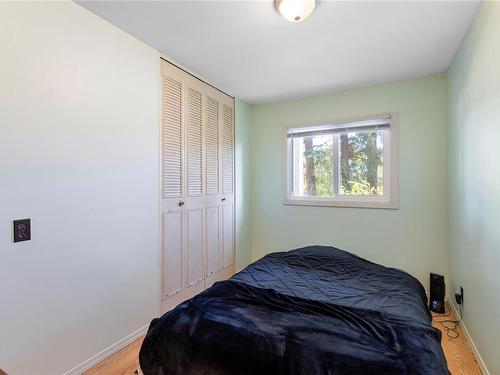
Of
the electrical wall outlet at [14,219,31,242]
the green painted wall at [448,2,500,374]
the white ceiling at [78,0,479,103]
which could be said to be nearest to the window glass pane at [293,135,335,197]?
the white ceiling at [78,0,479,103]

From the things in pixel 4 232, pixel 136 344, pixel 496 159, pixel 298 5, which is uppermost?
pixel 298 5

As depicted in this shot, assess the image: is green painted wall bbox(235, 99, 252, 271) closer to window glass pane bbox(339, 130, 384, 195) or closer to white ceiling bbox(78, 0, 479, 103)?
white ceiling bbox(78, 0, 479, 103)

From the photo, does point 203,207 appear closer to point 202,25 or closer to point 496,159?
point 202,25

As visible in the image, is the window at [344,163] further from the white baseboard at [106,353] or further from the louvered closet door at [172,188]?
the white baseboard at [106,353]

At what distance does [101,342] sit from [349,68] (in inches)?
118

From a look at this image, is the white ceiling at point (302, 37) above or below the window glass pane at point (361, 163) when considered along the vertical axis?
above

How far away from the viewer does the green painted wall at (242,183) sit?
335cm

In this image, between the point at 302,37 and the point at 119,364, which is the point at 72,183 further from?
the point at 302,37

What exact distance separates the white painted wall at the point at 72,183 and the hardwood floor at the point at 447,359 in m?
0.11

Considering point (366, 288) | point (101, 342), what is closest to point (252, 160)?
point (366, 288)

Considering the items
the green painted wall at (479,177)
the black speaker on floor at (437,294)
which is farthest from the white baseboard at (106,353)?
the black speaker on floor at (437,294)

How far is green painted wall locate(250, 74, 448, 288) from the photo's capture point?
104 inches

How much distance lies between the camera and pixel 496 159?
1.46m

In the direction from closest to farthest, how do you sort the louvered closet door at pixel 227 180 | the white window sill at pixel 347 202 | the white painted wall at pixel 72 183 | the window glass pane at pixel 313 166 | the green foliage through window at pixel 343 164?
the white painted wall at pixel 72 183 → the white window sill at pixel 347 202 → the green foliage through window at pixel 343 164 → the louvered closet door at pixel 227 180 → the window glass pane at pixel 313 166
